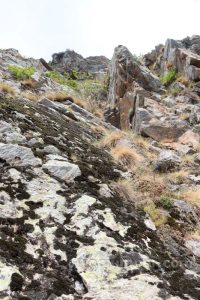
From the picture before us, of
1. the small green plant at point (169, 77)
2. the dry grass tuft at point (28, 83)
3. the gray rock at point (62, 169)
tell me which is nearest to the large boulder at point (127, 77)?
the small green plant at point (169, 77)

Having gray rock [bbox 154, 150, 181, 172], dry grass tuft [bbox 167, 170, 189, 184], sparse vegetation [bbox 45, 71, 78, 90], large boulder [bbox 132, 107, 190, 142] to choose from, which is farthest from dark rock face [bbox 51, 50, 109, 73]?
dry grass tuft [bbox 167, 170, 189, 184]

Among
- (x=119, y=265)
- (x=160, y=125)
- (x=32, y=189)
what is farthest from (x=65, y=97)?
(x=119, y=265)

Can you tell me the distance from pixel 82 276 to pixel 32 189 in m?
2.68

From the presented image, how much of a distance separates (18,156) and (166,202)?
149 inches

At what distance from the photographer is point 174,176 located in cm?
1414

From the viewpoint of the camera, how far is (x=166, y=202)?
10742 millimetres

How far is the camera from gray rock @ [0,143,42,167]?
968cm

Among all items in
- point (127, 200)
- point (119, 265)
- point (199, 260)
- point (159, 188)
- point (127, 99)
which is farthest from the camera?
point (127, 99)

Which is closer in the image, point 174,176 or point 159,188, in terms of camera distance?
point 159,188

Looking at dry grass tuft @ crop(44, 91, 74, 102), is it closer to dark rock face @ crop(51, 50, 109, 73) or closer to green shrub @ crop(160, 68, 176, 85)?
green shrub @ crop(160, 68, 176, 85)

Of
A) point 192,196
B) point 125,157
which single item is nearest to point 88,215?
point 192,196

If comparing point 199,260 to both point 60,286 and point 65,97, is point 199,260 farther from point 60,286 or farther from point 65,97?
point 65,97

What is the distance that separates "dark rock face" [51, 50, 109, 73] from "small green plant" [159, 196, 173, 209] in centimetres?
4180

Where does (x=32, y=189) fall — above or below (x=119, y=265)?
above
